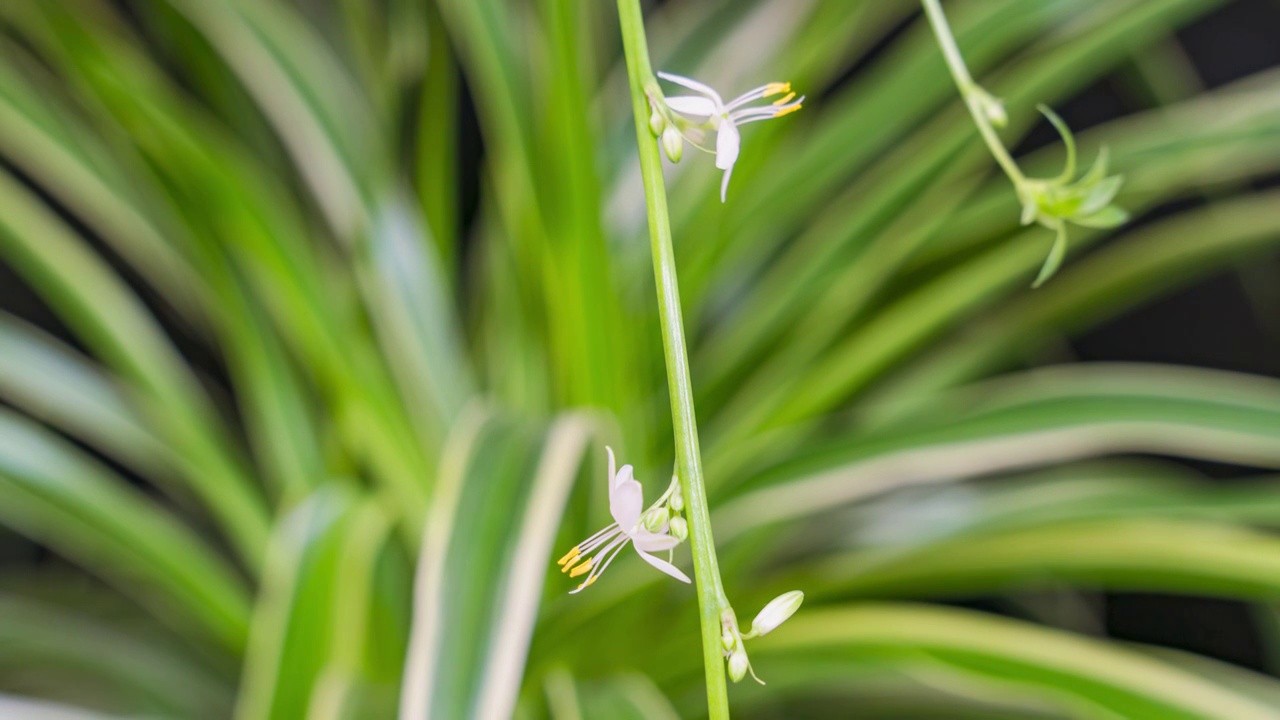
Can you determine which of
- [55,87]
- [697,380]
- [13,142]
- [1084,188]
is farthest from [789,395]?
[55,87]

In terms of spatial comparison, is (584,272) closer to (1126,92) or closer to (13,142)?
(13,142)

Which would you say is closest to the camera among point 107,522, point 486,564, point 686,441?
point 686,441

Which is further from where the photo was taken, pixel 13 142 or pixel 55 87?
pixel 55 87

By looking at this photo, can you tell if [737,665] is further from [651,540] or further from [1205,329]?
[1205,329]

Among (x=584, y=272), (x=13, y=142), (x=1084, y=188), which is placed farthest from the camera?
(x=13, y=142)

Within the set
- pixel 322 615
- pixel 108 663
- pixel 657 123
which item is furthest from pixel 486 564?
pixel 108 663

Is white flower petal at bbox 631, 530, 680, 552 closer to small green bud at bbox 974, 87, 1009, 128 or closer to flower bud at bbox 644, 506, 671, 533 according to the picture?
flower bud at bbox 644, 506, 671, 533
